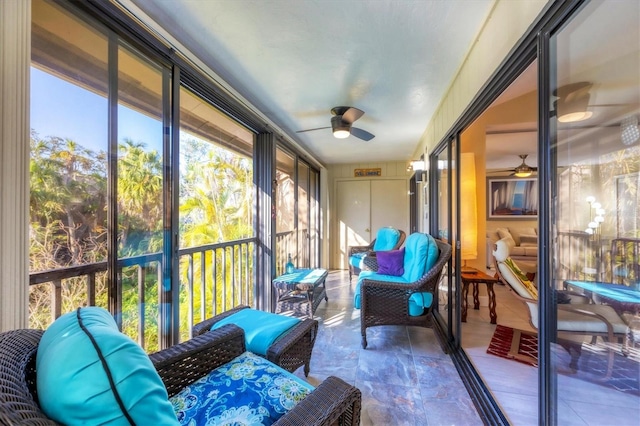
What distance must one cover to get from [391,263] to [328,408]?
2.42 meters

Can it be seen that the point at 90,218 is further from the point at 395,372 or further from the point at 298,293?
the point at 395,372

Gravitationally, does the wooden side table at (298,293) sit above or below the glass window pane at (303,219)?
below

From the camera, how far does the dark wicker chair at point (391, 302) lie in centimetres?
243

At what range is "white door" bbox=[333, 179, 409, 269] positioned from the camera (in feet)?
20.0

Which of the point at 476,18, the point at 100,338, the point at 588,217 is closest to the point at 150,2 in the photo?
the point at 100,338

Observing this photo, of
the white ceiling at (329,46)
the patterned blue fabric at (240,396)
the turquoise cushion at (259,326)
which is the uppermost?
the white ceiling at (329,46)

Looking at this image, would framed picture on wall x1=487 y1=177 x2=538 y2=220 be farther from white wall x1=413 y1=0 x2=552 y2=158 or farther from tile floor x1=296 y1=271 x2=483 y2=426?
tile floor x1=296 y1=271 x2=483 y2=426

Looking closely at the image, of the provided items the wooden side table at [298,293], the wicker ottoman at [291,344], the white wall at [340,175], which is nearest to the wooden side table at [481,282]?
the wooden side table at [298,293]

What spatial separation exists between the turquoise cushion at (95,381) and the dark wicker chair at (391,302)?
2080 mm

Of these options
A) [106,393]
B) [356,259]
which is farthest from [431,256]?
[106,393]

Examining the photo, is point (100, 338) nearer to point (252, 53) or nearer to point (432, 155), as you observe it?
point (252, 53)

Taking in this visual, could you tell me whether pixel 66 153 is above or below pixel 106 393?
above

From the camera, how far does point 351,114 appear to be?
9.40ft

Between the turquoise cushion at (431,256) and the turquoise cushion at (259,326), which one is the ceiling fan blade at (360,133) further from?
the turquoise cushion at (259,326)
